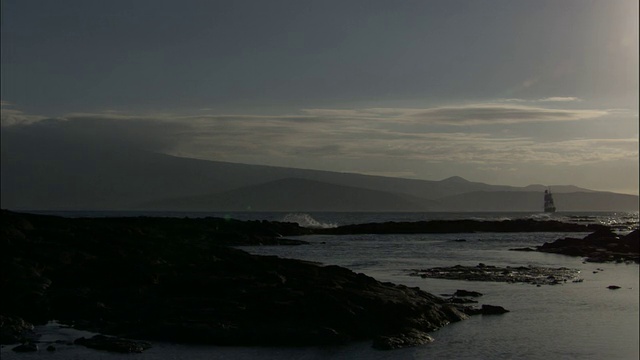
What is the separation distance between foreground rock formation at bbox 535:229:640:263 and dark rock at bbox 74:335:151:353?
5318cm

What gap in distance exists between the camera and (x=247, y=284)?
104 ft

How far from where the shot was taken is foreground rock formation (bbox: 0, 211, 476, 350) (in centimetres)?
2650

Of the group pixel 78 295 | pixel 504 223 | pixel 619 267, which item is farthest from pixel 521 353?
pixel 504 223

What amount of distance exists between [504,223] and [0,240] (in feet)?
419

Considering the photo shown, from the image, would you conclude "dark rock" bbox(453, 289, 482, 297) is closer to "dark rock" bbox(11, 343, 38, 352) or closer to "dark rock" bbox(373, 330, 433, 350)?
"dark rock" bbox(373, 330, 433, 350)

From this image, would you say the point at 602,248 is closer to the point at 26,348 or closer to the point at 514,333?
the point at 514,333

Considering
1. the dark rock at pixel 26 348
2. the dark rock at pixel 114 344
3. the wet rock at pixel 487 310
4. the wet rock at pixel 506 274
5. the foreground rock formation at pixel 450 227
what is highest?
the wet rock at pixel 487 310

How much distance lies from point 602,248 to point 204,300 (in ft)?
194

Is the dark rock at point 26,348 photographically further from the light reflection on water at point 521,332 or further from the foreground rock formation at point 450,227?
the foreground rock formation at point 450,227

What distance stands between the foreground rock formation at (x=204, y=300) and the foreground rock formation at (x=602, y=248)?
41.5 meters

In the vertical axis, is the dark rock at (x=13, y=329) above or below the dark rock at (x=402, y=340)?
below

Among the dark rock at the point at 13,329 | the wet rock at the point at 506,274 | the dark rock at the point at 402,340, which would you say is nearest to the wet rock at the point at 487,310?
the dark rock at the point at 402,340

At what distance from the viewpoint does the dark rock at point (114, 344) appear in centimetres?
2423

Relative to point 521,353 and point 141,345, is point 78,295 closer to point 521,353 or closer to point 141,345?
point 141,345
